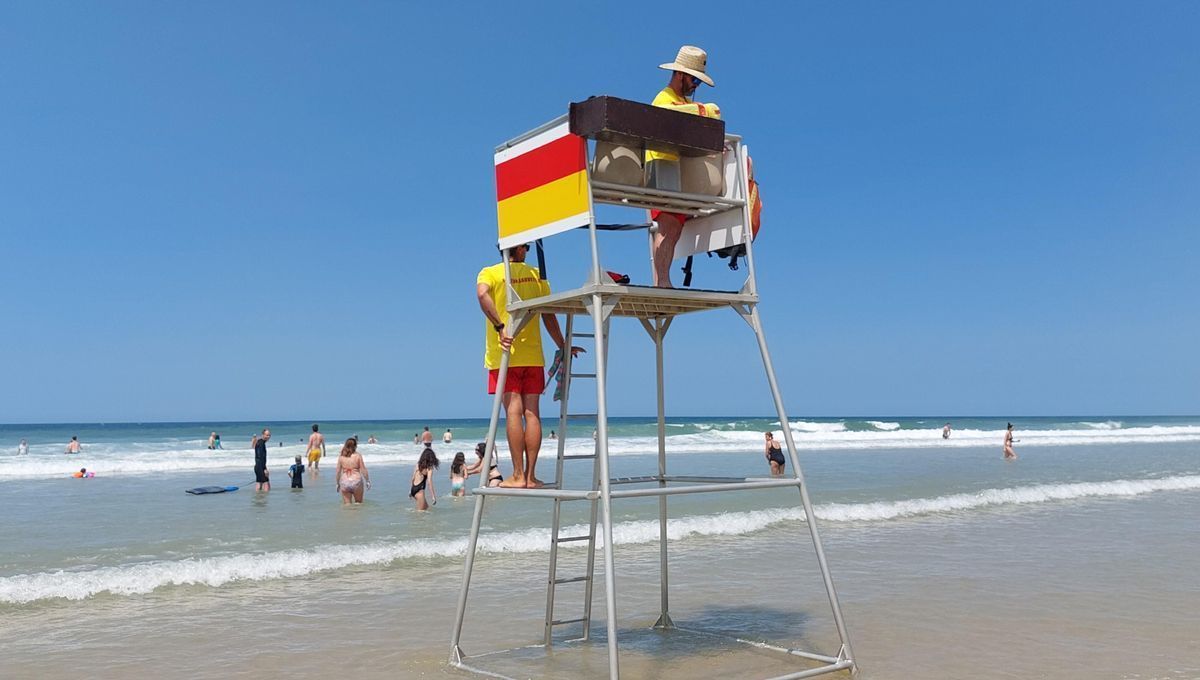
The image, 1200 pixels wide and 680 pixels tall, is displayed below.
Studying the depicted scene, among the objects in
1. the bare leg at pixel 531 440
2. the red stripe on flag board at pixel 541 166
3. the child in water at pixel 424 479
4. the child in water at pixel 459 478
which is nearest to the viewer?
the red stripe on flag board at pixel 541 166

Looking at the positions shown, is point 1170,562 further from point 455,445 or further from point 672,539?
point 455,445

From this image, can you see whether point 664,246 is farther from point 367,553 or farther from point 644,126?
point 367,553

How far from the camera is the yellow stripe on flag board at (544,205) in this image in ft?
17.9

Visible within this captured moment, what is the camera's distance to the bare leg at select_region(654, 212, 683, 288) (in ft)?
20.7

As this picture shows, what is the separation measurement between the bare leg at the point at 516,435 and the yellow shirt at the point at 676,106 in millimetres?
1858

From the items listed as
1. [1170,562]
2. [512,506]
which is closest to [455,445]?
[512,506]

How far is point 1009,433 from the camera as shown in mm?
34500

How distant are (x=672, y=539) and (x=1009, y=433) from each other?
82.7 ft

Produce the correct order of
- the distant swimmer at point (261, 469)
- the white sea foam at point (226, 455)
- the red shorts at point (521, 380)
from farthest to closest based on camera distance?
the white sea foam at point (226, 455) → the distant swimmer at point (261, 469) → the red shorts at point (521, 380)

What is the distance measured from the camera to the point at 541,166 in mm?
5758

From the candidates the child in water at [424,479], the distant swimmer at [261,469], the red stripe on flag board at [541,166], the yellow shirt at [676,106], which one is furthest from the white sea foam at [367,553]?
the distant swimmer at [261,469]

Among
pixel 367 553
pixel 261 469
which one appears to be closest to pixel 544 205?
pixel 367 553

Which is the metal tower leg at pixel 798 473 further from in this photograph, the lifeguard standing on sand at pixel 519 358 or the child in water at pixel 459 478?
the child in water at pixel 459 478

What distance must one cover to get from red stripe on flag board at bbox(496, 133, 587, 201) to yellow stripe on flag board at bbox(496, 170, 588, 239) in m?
0.04
